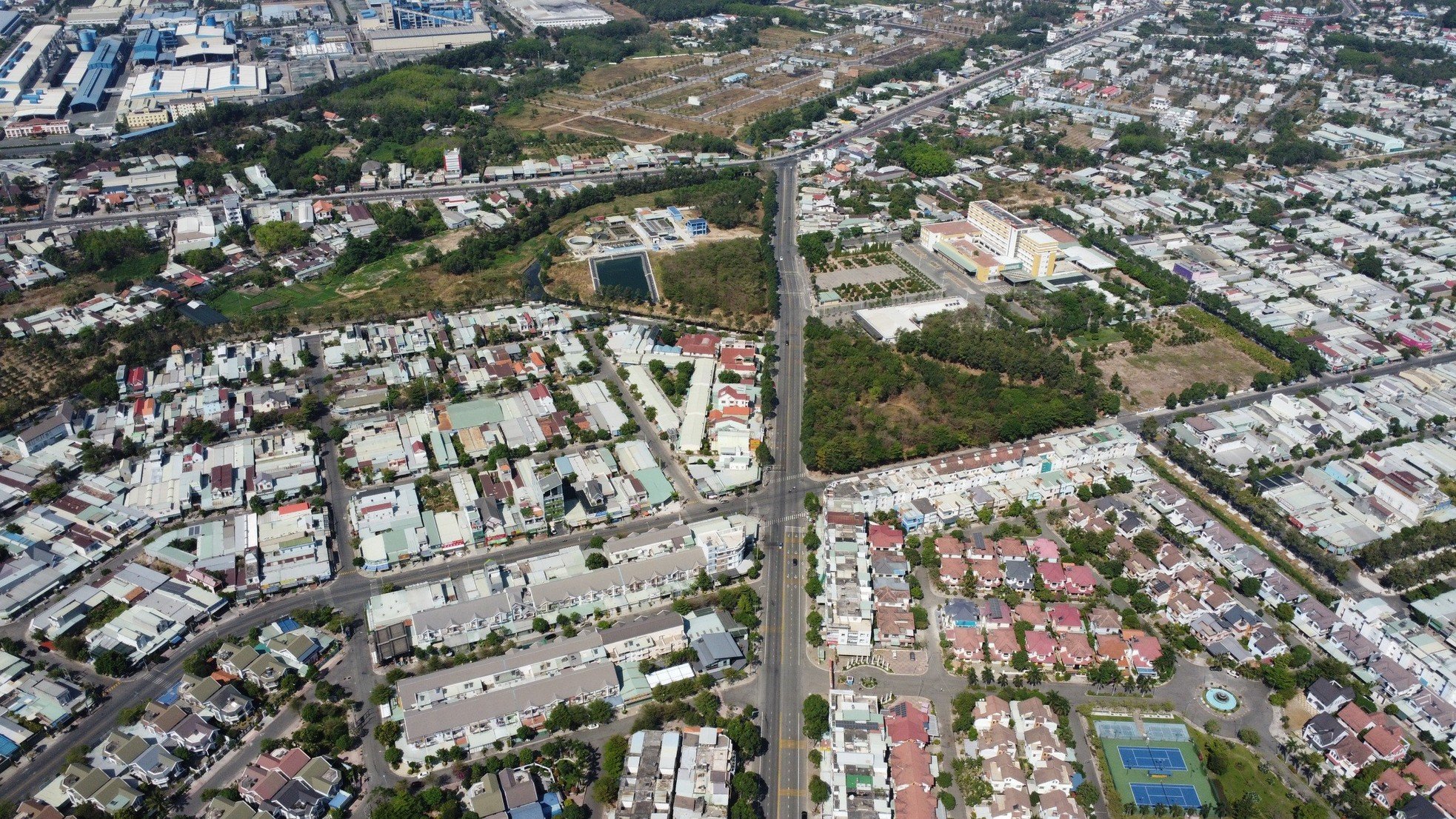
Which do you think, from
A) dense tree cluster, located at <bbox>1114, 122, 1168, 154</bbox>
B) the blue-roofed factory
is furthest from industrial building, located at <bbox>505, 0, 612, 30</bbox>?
dense tree cluster, located at <bbox>1114, 122, 1168, 154</bbox>

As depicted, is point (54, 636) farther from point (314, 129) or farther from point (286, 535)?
point (314, 129)

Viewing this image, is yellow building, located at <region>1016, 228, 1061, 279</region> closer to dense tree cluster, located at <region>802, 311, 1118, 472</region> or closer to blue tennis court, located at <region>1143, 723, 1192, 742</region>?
dense tree cluster, located at <region>802, 311, 1118, 472</region>

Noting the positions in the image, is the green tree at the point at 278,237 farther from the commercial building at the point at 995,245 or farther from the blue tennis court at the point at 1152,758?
the blue tennis court at the point at 1152,758

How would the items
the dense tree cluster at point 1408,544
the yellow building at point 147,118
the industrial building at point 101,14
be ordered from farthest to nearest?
the industrial building at point 101,14
the yellow building at point 147,118
the dense tree cluster at point 1408,544

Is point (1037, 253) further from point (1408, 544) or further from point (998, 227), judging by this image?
point (1408, 544)

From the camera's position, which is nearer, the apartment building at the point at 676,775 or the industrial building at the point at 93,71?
the apartment building at the point at 676,775

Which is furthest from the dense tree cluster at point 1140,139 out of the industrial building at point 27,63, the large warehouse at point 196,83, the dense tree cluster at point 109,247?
the industrial building at point 27,63
